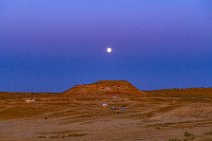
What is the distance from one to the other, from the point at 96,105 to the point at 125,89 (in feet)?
89.2

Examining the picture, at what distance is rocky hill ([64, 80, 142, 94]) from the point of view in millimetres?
75856

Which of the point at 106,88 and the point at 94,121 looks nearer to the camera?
the point at 94,121

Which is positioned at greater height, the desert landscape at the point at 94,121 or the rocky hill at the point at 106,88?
the rocky hill at the point at 106,88

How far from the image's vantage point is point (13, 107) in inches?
1970

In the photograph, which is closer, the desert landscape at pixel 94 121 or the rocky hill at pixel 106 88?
the desert landscape at pixel 94 121

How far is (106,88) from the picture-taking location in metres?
76.8

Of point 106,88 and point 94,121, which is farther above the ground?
point 106,88

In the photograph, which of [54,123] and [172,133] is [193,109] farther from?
[172,133]

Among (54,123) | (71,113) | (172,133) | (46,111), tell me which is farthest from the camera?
(46,111)

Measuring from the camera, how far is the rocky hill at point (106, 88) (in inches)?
2986

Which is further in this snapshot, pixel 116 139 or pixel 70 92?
pixel 70 92

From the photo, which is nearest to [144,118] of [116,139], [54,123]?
[54,123]

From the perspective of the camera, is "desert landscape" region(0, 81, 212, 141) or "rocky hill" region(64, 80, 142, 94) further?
"rocky hill" region(64, 80, 142, 94)

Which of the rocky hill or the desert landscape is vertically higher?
the rocky hill
